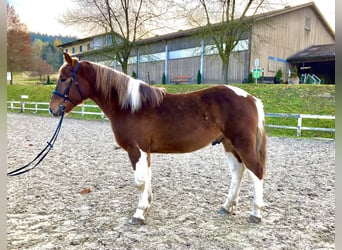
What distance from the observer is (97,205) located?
3.37m

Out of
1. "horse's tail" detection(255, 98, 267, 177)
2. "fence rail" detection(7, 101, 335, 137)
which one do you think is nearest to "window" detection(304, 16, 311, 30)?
"fence rail" detection(7, 101, 335, 137)

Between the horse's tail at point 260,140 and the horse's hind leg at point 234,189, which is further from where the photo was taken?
the horse's hind leg at point 234,189

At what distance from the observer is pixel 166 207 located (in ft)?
11.0

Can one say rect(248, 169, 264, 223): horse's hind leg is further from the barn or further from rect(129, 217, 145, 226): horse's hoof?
the barn

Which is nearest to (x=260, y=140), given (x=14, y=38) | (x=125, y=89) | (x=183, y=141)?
(x=183, y=141)

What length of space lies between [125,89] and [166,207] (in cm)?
159

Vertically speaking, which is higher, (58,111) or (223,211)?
(58,111)

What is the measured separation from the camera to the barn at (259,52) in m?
17.6

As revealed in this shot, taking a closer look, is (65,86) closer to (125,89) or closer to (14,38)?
(125,89)

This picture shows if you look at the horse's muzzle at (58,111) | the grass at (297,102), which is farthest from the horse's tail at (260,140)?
the grass at (297,102)

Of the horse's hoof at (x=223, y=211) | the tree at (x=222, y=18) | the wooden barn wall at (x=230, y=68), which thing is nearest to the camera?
the horse's hoof at (x=223, y=211)

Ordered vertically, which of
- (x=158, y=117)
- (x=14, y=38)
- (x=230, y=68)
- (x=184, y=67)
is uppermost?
(x=184, y=67)

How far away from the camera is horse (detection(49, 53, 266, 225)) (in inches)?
114

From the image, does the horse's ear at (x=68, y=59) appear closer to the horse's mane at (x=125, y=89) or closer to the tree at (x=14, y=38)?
the horse's mane at (x=125, y=89)
